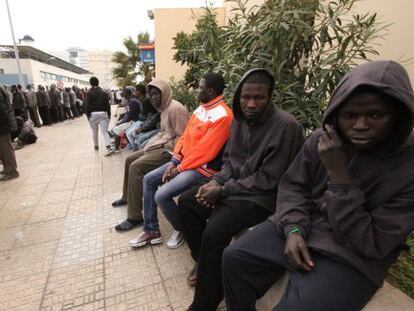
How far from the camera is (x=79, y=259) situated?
278 cm

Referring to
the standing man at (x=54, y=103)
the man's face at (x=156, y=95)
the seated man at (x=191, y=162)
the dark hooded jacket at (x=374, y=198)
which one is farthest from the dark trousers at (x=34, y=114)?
the dark hooded jacket at (x=374, y=198)

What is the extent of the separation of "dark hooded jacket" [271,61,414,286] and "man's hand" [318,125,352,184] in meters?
0.04

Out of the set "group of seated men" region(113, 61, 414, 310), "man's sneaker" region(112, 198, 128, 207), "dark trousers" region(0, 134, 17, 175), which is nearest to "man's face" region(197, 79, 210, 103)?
"group of seated men" region(113, 61, 414, 310)

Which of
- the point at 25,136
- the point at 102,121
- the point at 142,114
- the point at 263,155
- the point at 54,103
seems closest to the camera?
the point at 263,155

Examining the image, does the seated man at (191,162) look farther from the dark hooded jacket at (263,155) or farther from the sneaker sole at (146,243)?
the dark hooded jacket at (263,155)

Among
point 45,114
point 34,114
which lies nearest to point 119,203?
point 34,114

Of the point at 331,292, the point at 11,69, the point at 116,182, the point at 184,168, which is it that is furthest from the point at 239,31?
the point at 11,69

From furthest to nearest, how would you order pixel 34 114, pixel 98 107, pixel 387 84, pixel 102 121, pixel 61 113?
pixel 61 113 < pixel 34 114 < pixel 102 121 < pixel 98 107 < pixel 387 84

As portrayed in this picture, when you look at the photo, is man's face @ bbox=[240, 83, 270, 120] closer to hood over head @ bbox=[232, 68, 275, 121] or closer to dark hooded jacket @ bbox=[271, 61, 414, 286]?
hood over head @ bbox=[232, 68, 275, 121]

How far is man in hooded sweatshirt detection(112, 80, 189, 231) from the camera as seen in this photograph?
323 centimetres

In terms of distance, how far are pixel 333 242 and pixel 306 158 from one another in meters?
0.47

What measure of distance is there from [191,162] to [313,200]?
51.0 inches

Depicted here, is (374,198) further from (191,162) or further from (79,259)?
(79,259)

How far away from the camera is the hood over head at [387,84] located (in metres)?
1.18
